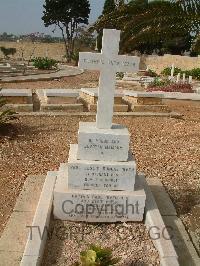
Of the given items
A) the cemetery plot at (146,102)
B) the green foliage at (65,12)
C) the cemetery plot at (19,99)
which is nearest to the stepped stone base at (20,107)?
the cemetery plot at (19,99)

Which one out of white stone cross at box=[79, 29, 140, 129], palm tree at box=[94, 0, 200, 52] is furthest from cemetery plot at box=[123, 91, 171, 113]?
white stone cross at box=[79, 29, 140, 129]

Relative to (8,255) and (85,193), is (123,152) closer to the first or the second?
(85,193)

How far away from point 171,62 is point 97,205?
87.0 ft

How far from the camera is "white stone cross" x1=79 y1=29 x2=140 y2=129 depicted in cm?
422

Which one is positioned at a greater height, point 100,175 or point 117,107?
point 100,175

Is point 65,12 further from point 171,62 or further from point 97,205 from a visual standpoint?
point 97,205

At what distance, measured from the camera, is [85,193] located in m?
4.23

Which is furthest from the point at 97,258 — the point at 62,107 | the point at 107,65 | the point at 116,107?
the point at 116,107

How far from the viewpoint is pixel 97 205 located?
425 cm

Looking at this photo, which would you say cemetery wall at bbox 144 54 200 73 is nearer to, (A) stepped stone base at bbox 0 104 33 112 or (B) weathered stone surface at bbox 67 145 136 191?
(A) stepped stone base at bbox 0 104 33 112

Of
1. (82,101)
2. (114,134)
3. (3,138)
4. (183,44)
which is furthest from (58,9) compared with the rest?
(114,134)

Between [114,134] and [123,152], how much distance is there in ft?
0.73

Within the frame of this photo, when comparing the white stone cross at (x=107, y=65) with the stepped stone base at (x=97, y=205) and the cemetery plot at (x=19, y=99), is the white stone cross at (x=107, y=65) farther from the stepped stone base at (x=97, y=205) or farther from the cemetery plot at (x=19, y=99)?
the cemetery plot at (x=19, y=99)

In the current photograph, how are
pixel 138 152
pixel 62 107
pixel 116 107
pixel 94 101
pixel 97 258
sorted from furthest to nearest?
1. pixel 94 101
2. pixel 116 107
3. pixel 62 107
4. pixel 138 152
5. pixel 97 258
